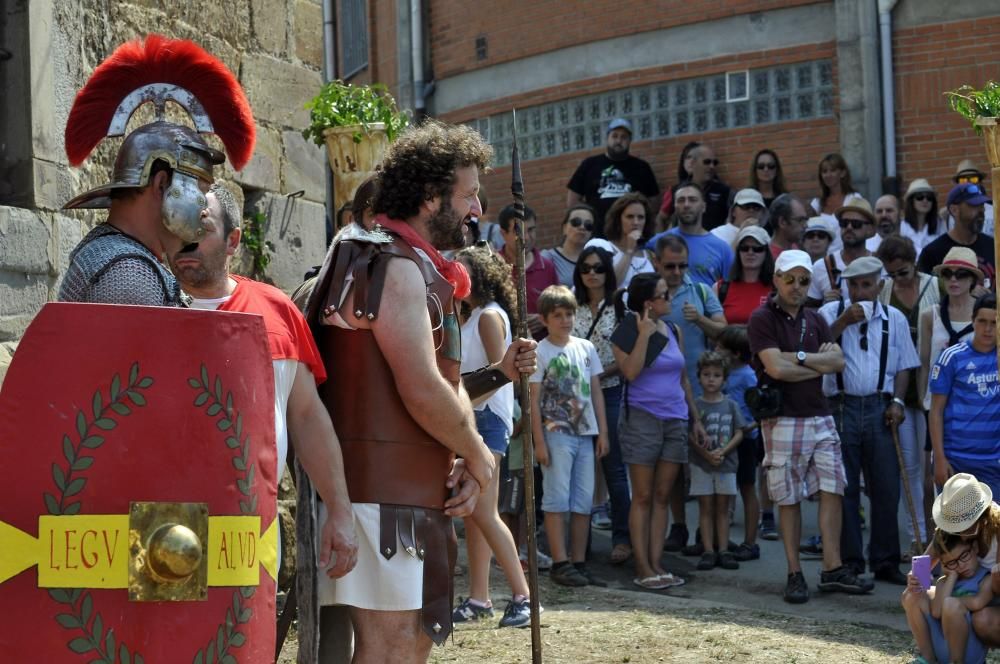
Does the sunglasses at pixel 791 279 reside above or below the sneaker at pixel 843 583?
above

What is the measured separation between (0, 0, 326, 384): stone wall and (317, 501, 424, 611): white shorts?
171cm

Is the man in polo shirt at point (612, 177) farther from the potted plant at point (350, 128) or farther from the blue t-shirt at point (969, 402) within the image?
the blue t-shirt at point (969, 402)

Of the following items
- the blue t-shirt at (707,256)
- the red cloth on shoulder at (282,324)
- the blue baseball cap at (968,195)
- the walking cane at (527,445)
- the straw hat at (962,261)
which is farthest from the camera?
the blue t-shirt at (707,256)

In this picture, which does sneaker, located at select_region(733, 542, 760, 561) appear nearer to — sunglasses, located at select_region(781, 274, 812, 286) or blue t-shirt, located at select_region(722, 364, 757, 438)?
blue t-shirt, located at select_region(722, 364, 757, 438)

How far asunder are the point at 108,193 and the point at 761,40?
11.4m

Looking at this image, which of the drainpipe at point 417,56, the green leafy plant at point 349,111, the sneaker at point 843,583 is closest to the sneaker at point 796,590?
the sneaker at point 843,583

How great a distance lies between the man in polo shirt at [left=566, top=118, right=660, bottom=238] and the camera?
41.4 ft

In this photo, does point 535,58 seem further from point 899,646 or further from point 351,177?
point 899,646

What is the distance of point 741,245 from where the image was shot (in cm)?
1010

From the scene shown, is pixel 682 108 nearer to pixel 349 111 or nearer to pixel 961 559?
pixel 349 111

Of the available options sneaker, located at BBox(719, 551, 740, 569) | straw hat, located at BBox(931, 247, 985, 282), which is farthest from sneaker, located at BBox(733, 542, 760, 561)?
straw hat, located at BBox(931, 247, 985, 282)

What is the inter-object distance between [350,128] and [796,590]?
11.6ft

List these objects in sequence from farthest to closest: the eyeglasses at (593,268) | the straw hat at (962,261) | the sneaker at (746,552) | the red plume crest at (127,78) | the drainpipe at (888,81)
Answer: the drainpipe at (888,81), the eyeglasses at (593,268), the sneaker at (746,552), the straw hat at (962,261), the red plume crest at (127,78)

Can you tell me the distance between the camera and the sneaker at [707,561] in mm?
8953
